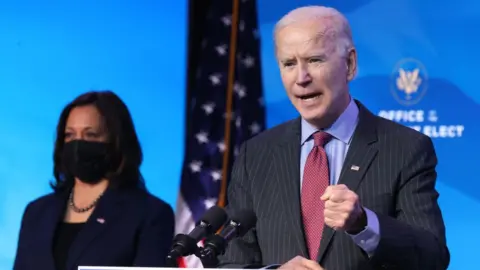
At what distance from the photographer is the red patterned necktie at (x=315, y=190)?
7.66ft

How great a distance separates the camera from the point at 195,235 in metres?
1.88

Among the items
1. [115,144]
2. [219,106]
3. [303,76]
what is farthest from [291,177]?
[219,106]

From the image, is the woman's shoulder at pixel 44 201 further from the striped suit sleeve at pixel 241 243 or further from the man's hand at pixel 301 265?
the man's hand at pixel 301 265

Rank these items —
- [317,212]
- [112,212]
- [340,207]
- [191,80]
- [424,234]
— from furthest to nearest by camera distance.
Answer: [191,80], [112,212], [317,212], [424,234], [340,207]

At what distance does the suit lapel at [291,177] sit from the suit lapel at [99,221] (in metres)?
1.29

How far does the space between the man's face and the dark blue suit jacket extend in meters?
1.34

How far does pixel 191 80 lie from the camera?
15.0 ft

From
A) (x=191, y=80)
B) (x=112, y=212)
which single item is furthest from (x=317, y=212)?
(x=191, y=80)

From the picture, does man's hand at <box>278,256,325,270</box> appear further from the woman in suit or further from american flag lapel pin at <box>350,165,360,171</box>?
the woman in suit

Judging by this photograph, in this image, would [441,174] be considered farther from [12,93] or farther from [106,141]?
[12,93]

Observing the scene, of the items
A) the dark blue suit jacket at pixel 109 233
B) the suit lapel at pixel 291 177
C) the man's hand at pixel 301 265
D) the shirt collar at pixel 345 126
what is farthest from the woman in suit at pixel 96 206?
the man's hand at pixel 301 265

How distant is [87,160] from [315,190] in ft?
5.10

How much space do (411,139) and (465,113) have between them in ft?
5.44

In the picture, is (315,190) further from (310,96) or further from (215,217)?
(215,217)
